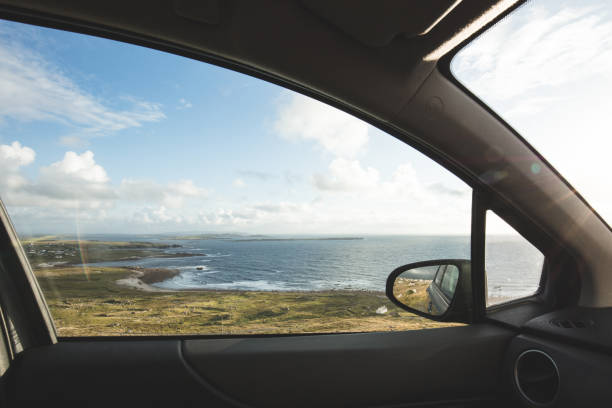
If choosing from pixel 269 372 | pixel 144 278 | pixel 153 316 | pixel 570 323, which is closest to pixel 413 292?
pixel 570 323

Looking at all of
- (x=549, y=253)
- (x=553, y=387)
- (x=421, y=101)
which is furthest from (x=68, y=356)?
(x=549, y=253)

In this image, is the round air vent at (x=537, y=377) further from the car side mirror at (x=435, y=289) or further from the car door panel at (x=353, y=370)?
the car side mirror at (x=435, y=289)

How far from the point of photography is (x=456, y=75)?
1.64 metres

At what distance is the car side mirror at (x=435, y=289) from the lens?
2.11 m

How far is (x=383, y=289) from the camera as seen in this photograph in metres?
2.20

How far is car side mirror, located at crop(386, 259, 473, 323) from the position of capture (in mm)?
2105

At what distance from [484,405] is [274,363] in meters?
1.31

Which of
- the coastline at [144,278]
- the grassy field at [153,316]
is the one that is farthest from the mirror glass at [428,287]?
the coastline at [144,278]

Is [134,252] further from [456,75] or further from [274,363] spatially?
[456,75]

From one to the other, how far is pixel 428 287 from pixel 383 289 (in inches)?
15.3

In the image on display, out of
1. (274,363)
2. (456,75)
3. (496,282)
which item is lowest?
(274,363)

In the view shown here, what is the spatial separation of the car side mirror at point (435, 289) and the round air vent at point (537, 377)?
397mm

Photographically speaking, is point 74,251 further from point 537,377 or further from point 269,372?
point 537,377

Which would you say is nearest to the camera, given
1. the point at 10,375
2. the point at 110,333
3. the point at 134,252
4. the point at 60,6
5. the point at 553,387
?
the point at 60,6
